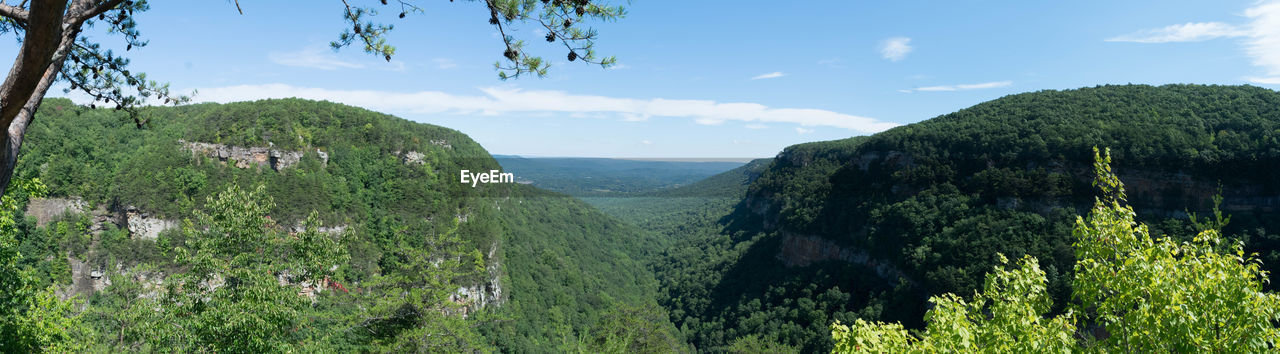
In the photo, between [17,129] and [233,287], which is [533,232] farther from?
[17,129]

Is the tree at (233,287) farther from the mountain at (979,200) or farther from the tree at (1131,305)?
the mountain at (979,200)

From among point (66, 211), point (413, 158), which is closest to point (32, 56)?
point (66, 211)

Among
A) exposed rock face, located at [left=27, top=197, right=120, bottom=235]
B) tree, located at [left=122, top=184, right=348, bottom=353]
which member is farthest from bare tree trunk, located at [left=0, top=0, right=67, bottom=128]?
exposed rock face, located at [left=27, top=197, right=120, bottom=235]

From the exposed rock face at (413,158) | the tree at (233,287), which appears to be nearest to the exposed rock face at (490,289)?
the exposed rock face at (413,158)

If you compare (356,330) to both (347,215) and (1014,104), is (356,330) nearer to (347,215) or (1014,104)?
(347,215)

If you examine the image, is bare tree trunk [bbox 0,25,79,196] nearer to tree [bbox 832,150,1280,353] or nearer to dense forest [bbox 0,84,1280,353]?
dense forest [bbox 0,84,1280,353]
